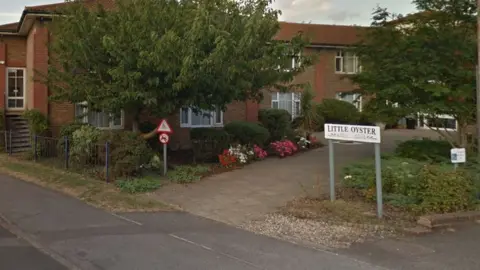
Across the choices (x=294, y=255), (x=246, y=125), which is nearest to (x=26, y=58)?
(x=246, y=125)

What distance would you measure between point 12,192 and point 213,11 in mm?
6314

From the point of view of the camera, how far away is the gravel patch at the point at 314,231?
752cm

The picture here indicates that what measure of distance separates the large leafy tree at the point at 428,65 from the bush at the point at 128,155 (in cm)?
582

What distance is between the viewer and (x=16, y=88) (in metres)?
24.2

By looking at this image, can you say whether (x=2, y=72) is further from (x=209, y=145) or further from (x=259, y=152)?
(x=259, y=152)

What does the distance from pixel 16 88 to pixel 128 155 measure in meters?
13.8

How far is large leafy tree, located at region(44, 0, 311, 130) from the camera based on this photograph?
12.3m

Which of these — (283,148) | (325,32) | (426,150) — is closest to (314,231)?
(426,150)

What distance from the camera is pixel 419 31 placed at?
1316cm

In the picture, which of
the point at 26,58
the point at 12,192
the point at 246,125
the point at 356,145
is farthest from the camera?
the point at 26,58

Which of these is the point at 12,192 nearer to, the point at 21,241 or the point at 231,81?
the point at 21,241

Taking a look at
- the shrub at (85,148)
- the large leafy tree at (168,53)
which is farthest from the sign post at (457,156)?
the shrub at (85,148)

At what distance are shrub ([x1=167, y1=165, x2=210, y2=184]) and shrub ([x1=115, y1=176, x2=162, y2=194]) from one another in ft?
1.92

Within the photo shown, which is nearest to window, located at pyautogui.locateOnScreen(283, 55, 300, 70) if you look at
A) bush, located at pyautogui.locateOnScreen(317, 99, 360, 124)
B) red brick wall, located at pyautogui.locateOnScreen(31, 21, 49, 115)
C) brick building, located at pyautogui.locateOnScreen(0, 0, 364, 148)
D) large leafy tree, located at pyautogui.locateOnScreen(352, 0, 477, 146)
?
brick building, located at pyautogui.locateOnScreen(0, 0, 364, 148)
